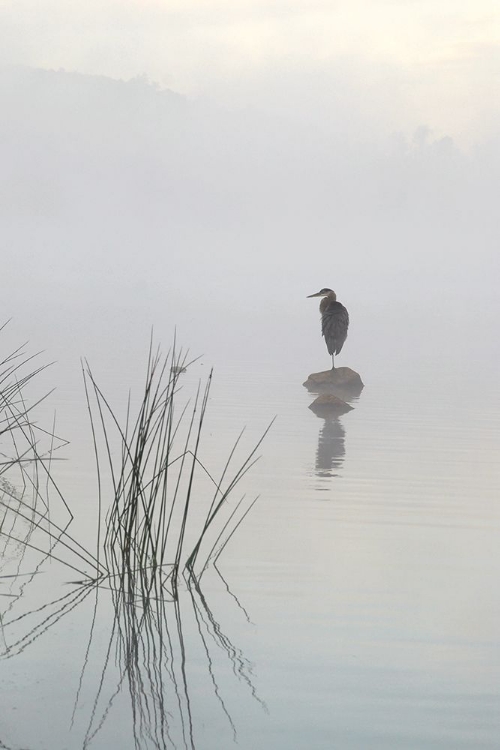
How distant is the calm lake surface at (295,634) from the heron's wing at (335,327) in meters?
7.77

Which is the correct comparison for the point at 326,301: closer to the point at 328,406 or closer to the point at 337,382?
the point at 337,382

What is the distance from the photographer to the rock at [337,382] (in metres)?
15.4

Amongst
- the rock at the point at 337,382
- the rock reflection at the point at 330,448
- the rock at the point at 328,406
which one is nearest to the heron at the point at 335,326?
the rock at the point at 337,382

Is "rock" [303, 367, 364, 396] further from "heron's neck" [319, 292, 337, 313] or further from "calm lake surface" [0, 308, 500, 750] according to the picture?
"calm lake surface" [0, 308, 500, 750]

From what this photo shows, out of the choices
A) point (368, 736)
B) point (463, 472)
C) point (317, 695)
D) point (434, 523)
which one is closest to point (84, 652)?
point (317, 695)

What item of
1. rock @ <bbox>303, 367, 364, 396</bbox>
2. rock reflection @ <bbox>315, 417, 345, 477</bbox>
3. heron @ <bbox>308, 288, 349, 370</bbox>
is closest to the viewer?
rock reflection @ <bbox>315, 417, 345, 477</bbox>

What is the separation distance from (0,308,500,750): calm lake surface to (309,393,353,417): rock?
4351mm

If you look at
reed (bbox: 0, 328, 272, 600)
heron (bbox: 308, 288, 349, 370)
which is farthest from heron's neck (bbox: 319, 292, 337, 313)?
reed (bbox: 0, 328, 272, 600)

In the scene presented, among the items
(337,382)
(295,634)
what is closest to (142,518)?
(295,634)

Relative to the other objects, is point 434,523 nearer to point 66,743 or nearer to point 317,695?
point 317,695

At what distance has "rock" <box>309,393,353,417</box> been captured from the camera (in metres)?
12.3

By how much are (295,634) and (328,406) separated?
8605 mm

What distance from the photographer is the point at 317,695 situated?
11.0 feet

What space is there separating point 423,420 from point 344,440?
220cm
